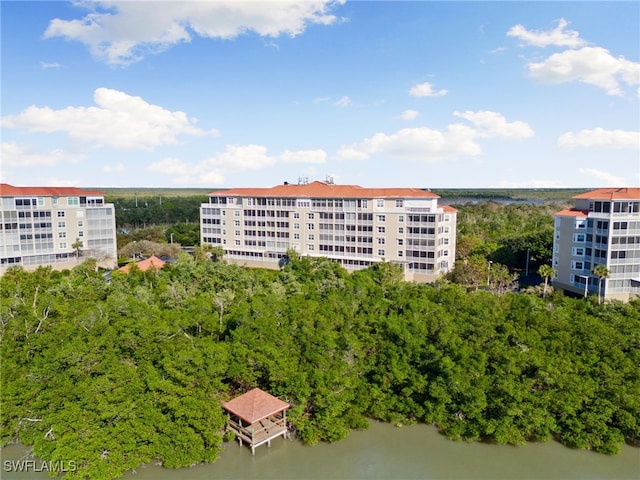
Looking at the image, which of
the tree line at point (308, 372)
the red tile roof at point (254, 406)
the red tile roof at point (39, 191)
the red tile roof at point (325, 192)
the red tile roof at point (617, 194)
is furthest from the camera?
the red tile roof at point (325, 192)

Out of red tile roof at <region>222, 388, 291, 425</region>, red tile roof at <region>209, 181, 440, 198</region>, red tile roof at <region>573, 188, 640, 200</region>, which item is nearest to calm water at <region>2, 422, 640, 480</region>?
red tile roof at <region>222, 388, 291, 425</region>

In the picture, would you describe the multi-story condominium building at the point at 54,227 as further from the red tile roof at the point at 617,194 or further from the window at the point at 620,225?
the window at the point at 620,225

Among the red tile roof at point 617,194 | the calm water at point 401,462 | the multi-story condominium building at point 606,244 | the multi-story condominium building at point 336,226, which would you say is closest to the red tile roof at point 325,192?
the multi-story condominium building at point 336,226

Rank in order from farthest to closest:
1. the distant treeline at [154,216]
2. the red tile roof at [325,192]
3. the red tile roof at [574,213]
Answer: the distant treeline at [154,216]
the red tile roof at [325,192]
the red tile roof at [574,213]

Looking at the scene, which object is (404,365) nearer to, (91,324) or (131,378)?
(131,378)

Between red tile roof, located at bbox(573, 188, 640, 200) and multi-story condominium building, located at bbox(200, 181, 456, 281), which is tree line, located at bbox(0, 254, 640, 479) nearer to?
red tile roof, located at bbox(573, 188, 640, 200)

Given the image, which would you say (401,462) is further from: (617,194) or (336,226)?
(336,226)

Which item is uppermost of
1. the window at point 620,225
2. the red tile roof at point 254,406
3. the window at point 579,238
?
the window at point 620,225
